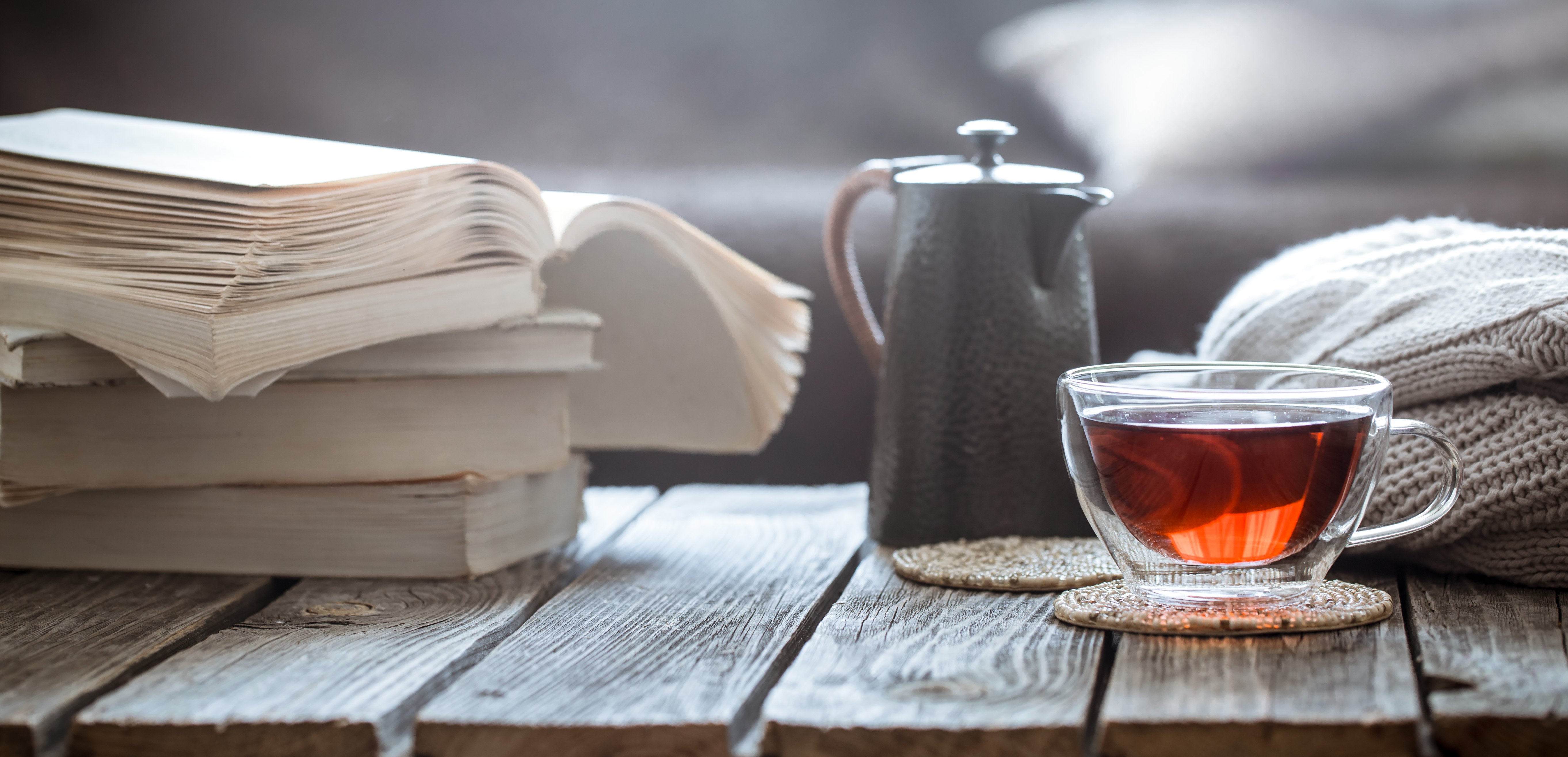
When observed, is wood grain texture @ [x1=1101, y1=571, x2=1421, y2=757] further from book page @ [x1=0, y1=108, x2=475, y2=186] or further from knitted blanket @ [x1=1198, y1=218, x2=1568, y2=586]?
book page @ [x1=0, y1=108, x2=475, y2=186]

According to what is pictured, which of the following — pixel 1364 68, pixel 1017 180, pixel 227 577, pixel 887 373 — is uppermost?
pixel 1364 68

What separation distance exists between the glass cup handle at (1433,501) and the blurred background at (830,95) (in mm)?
469

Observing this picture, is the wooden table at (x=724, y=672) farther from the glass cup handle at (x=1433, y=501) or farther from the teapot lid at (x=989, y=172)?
the teapot lid at (x=989, y=172)

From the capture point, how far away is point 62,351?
0.62m

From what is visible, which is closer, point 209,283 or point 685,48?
point 209,283

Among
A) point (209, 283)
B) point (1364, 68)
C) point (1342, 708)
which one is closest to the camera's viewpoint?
point (1342, 708)

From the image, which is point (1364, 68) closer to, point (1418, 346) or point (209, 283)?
point (1418, 346)

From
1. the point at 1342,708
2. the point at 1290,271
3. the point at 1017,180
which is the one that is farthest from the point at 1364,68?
the point at 1342,708

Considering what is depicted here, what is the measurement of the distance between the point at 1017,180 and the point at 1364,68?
0.58 meters

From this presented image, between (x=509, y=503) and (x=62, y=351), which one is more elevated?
(x=62, y=351)

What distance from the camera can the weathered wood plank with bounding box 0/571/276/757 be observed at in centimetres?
48

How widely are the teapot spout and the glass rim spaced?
118mm

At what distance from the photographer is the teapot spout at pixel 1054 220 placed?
0.73 metres

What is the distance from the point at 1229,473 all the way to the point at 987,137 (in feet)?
1.01
